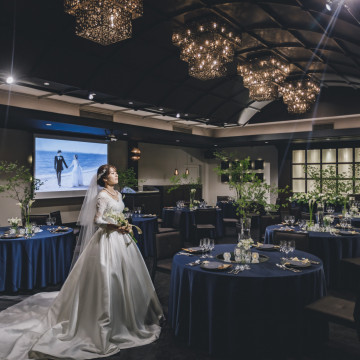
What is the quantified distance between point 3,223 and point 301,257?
8.64m

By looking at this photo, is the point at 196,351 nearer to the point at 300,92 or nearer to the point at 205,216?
the point at 205,216

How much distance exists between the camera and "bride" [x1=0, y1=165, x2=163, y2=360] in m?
3.17

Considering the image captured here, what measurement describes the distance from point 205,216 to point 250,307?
17.0ft

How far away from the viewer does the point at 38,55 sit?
629 cm

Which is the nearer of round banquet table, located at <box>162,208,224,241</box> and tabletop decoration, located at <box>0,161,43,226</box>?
tabletop decoration, located at <box>0,161,43,226</box>

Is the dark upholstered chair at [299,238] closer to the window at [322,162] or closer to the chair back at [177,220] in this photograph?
the chair back at [177,220]

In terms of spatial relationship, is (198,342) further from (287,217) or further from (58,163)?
(58,163)

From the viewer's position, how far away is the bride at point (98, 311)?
3168mm

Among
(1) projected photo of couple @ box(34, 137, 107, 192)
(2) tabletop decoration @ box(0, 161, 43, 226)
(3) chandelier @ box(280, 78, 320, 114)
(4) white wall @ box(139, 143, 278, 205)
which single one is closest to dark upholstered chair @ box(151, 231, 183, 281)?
(2) tabletop decoration @ box(0, 161, 43, 226)

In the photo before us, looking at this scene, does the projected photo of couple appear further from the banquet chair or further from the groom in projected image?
the banquet chair

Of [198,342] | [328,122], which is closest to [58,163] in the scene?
[198,342]

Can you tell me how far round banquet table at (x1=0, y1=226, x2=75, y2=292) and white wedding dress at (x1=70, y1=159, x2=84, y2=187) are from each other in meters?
6.04

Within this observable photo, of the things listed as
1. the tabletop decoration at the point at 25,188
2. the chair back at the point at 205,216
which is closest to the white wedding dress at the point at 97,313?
the tabletop decoration at the point at 25,188

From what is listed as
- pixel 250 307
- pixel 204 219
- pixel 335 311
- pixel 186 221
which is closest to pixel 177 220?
pixel 186 221
